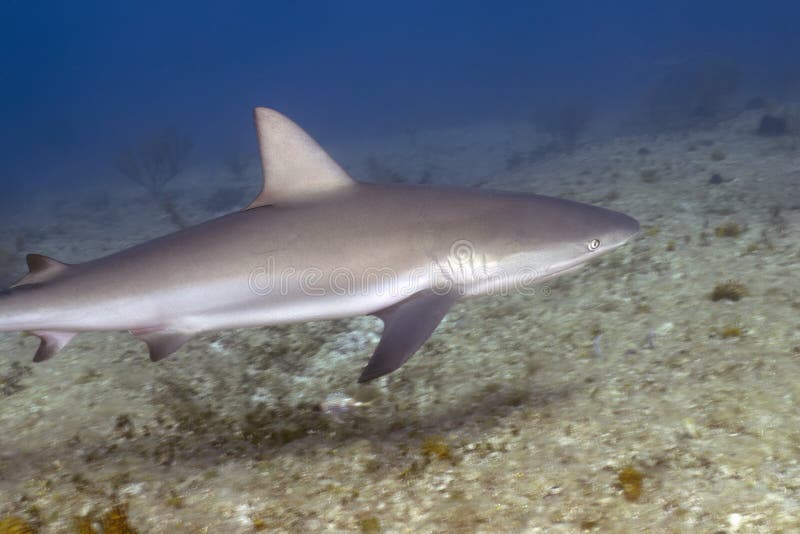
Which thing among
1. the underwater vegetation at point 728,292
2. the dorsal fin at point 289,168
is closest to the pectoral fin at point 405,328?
the dorsal fin at point 289,168

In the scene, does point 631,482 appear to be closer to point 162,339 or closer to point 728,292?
point 728,292

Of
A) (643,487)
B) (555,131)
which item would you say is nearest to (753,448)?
(643,487)

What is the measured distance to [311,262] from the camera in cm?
314

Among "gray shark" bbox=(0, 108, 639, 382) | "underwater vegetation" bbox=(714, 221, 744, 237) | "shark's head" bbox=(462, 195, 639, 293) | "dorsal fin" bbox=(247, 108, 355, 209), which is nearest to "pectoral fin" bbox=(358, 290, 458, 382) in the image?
"gray shark" bbox=(0, 108, 639, 382)

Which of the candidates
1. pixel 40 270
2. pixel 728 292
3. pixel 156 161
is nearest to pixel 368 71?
pixel 156 161

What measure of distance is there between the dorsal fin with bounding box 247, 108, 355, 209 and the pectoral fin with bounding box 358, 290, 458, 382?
0.95 meters

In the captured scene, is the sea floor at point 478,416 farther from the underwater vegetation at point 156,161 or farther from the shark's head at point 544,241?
the underwater vegetation at point 156,161

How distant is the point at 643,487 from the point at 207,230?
2.77 metres

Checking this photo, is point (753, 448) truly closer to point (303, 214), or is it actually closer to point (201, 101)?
point (303, 214)

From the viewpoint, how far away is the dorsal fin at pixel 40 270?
328 centimetres

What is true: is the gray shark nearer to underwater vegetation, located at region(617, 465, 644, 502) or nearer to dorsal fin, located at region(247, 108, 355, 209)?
dorsal fin, located at region(247, 108, 355, 209)

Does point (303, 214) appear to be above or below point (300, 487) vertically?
above

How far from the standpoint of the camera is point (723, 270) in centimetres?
430

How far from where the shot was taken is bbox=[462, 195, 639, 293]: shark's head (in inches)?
133
